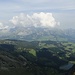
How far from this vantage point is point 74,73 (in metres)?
181

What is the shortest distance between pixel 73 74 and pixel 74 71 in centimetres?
402

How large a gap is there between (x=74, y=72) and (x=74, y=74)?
2283 mm

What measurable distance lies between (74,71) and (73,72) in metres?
1.54

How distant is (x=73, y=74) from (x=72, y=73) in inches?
88.3

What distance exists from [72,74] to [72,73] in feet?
4.68

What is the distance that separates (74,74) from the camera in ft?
592

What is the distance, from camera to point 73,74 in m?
181

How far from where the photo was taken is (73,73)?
182 metres

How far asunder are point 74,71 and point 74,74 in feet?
14.1

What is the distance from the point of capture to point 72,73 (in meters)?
183

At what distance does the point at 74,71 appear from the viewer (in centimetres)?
18412

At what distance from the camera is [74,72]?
182 metres

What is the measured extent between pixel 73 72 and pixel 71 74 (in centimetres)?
251
